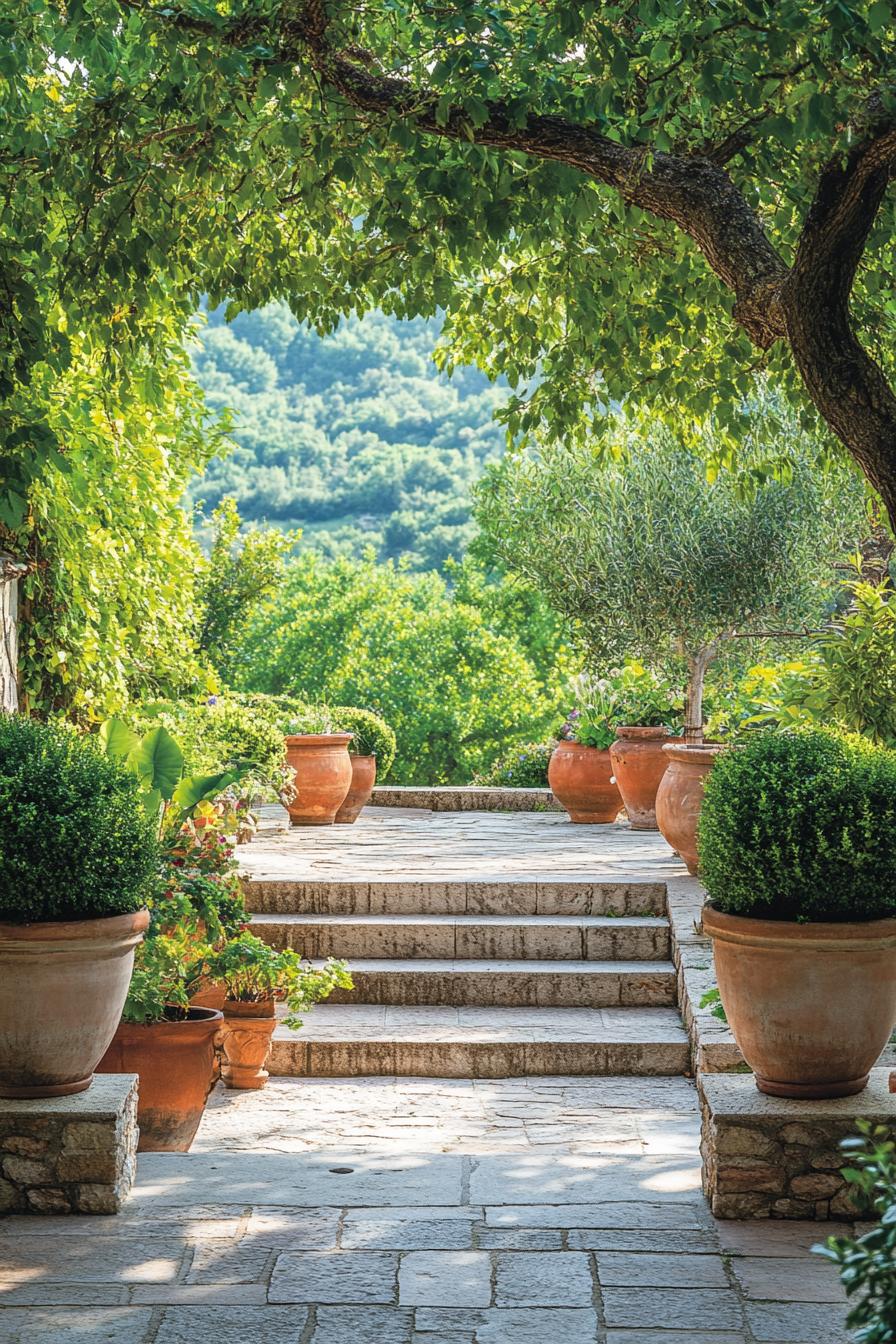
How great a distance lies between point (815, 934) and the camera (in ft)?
13.1

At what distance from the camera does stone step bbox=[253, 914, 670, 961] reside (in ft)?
26.2

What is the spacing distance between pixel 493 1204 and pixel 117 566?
5652 millimetres

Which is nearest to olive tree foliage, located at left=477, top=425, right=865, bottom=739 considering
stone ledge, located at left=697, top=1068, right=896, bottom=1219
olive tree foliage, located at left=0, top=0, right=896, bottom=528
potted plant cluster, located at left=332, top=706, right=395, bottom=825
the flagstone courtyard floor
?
potted plant cluster, located at left=332, top=706, right=395, bottom=825

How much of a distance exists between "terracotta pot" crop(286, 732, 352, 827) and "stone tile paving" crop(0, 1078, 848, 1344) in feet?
22.7

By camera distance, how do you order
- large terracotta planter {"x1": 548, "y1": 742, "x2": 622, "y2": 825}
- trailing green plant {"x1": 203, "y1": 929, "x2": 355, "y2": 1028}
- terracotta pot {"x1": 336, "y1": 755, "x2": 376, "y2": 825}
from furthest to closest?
terracotta pot {"x1": 336, "y1": 755, "x2": 376, "y2": 825} → large terracotta planter {"x1": 548, "y1": 742, "x2": 622, "y2": 825} → trailing green plant {"x1": 203, "y1": 929, "x2": 355, "y2": 1028}

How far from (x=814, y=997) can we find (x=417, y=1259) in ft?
4.39

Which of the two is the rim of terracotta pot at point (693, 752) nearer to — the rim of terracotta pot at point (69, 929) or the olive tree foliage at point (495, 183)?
the olive tree foliage at point (495, 183)

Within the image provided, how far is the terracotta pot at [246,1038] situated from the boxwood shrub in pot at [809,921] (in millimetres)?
2915

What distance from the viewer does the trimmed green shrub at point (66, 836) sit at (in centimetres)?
407

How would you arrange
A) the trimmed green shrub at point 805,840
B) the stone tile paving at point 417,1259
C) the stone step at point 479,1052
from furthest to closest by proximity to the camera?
the stone step at point 479,1052
the trimmed green shrub at point 805,840
the stone tile paving at point 417,1259

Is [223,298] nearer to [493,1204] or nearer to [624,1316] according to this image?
[493,1204]

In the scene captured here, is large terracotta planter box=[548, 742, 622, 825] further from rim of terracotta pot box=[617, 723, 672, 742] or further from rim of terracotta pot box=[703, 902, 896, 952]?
rim of terracotta pot box=[703, 902, 896, 952]

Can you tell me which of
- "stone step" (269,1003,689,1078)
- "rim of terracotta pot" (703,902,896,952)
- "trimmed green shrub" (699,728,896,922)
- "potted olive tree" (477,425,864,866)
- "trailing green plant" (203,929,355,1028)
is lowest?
"stone step" (269,1003,689,1078)

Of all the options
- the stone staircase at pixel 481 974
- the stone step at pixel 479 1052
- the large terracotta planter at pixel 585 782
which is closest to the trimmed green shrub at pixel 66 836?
the stone step at pixel 479 1052
